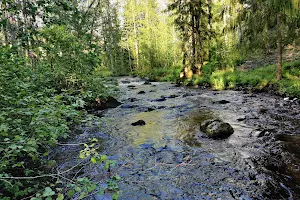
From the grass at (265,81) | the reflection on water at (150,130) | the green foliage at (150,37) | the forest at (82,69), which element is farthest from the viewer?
the green foliage at (150,37)

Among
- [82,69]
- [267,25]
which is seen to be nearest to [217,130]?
[82,69]

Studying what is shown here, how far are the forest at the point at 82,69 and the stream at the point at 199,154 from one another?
0.31m

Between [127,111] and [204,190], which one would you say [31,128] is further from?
[127,111]

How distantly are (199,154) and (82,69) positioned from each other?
17.0 ft

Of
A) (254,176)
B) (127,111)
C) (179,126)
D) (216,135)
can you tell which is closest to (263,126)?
(216,135)

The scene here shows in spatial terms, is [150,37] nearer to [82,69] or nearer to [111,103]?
[111,103]

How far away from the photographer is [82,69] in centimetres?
789

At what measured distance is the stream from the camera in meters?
3.55

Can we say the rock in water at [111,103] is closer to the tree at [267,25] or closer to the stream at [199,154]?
the stream at [199,154]

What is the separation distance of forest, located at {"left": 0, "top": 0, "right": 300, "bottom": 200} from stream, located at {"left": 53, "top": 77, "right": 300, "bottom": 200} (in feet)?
1.01

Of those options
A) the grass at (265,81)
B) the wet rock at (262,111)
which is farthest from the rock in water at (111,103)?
the grass at (265,81)

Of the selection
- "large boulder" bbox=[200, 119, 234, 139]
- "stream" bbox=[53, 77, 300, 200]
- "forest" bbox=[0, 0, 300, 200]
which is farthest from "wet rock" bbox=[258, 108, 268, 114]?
"large boulder" bbox=[200, 119, 234, 139]

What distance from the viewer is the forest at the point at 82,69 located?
2.60 metres

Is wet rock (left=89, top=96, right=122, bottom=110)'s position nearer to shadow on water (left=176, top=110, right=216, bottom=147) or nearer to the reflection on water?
the reflection on water
